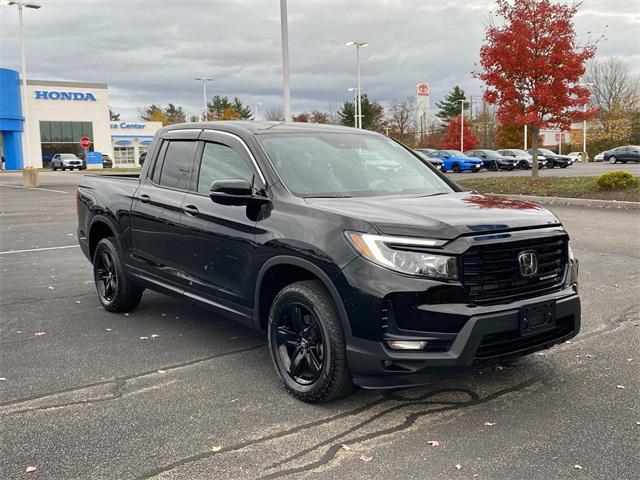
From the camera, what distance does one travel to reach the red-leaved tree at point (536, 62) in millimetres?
19984

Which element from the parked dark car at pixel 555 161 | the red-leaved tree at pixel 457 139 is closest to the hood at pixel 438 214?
the parked dark car at pixel 555 161

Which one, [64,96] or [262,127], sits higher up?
[64,96]

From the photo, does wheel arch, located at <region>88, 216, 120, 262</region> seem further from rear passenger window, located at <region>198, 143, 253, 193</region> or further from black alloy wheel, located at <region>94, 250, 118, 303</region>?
rear passenger window, located at <region>198, 143, 253, 193</region>

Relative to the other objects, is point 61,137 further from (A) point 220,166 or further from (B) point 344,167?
(B) point 344,167

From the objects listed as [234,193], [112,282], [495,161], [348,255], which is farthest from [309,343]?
[495,161]

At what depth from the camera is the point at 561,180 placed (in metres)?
20.8

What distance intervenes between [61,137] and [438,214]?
69.7m

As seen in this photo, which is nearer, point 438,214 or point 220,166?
point 438,214

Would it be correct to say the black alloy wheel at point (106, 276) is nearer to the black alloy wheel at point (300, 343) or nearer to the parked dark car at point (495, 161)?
the black alloy wheel at point (300, 343)

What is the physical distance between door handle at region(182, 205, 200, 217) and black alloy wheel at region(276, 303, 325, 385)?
124cm

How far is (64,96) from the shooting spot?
218ft

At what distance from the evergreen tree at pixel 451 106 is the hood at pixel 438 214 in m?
82.6

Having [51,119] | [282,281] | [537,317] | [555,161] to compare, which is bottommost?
[537,317]

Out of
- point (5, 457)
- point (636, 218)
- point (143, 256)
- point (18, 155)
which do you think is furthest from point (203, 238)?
point (18, 155)
